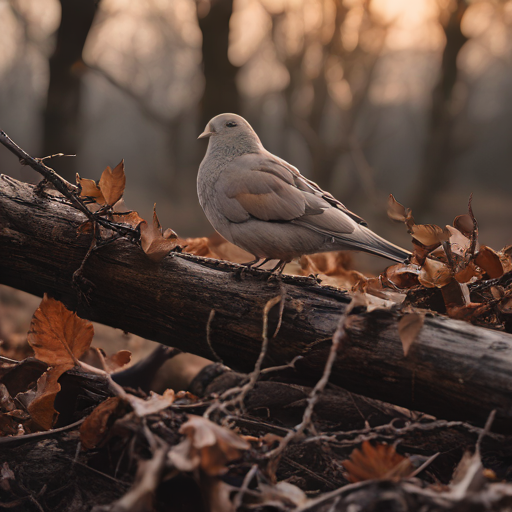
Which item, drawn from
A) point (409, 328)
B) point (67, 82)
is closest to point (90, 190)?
point (409, 328)

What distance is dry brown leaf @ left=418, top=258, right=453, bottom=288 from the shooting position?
745 millimetres

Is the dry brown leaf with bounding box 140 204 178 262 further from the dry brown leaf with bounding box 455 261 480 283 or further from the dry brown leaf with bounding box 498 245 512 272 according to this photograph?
the dry brown leaf with bounding box 498 245 512 272

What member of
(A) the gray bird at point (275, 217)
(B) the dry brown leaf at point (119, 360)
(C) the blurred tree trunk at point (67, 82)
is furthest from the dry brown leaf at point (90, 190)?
(C) the blurred tree trunk at point (67, 82)

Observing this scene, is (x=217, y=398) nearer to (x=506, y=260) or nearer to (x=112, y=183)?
(x=112, y=183)

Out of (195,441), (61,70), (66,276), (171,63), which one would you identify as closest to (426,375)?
(195,441)

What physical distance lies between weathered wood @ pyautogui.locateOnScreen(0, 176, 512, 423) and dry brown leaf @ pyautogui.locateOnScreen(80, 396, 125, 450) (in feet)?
0.55

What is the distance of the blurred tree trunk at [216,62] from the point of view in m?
2.41

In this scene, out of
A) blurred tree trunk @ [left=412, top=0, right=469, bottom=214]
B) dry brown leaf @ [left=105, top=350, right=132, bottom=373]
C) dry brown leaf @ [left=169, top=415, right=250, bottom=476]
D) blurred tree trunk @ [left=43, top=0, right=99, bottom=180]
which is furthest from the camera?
blurred tree trunk @ [left=412, top=0, right=469, bottom=214]

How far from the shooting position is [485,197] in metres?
2.91

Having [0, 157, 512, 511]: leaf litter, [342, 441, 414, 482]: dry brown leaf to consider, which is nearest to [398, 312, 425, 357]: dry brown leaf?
[0, 157, 512, 511]: leaf litter

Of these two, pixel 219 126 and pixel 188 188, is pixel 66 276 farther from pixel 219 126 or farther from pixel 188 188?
pixel 188 188

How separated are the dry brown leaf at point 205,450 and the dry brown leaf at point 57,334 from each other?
329 millimetres

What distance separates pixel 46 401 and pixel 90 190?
0.36m

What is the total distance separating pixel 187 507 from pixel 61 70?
2374mm
